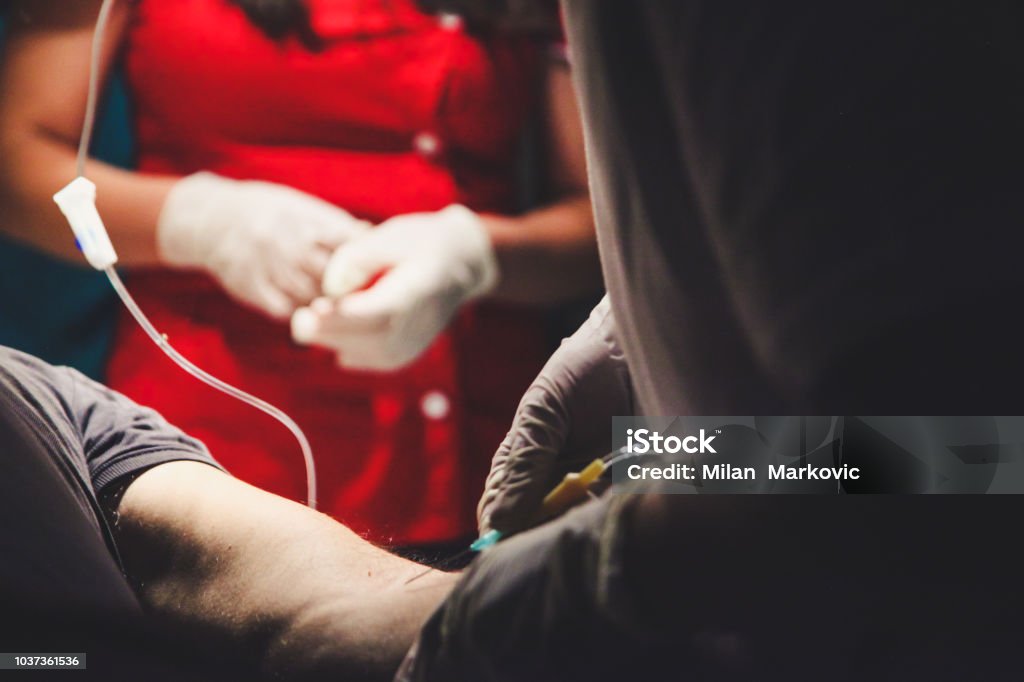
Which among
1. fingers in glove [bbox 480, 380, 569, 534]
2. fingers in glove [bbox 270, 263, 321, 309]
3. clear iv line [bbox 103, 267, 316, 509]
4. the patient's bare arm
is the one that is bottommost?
the patient's bare arm

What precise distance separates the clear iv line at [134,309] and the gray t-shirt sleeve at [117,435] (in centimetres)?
4

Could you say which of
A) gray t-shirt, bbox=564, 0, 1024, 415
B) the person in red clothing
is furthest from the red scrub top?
gray t-shirt, bbox=564, 0, 1024, 415

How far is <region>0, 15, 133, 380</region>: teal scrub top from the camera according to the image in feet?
1.92

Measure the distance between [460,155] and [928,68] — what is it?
12.2 inches

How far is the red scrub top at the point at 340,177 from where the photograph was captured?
58cm

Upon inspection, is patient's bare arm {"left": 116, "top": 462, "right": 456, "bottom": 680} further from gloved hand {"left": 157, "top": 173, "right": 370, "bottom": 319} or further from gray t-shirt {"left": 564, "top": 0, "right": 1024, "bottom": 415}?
gray t-shirt {"left": 564, "top": 0, "right": 1024, "bottom": 415}

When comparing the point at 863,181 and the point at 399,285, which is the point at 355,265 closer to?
the point at 399,285

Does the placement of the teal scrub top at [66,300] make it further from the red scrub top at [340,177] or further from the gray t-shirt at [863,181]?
the gray t-shirt at [863,181]

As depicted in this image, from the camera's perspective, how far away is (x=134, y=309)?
583 millimetres

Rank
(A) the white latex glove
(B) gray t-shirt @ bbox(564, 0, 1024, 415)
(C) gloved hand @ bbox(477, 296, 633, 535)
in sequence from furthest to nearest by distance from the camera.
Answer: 1. (A) the white latex glove
2. (C) gloved hand @ bbox(477, 296, 633, 535)
3. (B) gray t-shirt @ bbox(564, 0, 1024, 415)

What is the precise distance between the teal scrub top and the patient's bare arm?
93mm

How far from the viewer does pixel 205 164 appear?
0.62 metres

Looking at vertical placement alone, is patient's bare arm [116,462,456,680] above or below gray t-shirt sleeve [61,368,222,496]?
below

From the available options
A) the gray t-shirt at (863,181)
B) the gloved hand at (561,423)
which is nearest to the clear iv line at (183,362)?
the gloved hand at (561,423)
